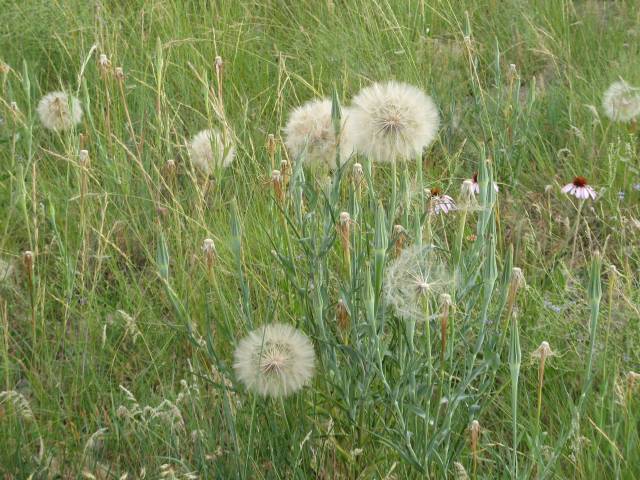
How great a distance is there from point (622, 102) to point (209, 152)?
149 centimetres

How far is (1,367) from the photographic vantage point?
95.9 inches

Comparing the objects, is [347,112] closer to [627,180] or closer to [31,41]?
[627,180]

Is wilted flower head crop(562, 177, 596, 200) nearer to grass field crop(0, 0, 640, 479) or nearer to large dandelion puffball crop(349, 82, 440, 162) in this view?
grass field crop(0, 0, 640, 479)

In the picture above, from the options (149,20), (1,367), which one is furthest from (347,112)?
(149,20)

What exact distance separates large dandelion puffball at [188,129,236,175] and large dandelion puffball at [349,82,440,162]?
0.66 m

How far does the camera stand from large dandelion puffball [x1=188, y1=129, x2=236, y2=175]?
2.46 meters

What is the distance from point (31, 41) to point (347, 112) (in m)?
2.58

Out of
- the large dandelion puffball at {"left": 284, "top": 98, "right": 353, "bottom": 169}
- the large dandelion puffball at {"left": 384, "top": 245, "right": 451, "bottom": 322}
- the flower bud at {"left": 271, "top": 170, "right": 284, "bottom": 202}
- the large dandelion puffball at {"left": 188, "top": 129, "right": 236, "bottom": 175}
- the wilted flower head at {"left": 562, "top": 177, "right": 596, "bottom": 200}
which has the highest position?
the large dandelion puffball at {"left": 284, "top": 98, "right": 353, "bottom": 169}

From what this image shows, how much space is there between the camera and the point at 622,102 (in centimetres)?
A: 325

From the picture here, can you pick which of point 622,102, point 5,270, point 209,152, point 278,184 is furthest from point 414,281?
point 622,102

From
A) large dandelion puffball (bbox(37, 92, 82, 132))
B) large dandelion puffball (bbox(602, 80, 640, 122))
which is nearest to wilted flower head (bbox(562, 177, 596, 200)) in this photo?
large dandelion puffball (bbox(602, 80, 640, 122))

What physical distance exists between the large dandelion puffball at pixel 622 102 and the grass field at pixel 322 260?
0.08 meters

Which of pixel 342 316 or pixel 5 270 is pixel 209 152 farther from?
pixel 342 316

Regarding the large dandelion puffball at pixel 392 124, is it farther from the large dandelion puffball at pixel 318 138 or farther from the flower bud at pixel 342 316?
the flower bud at pixel 342 316
